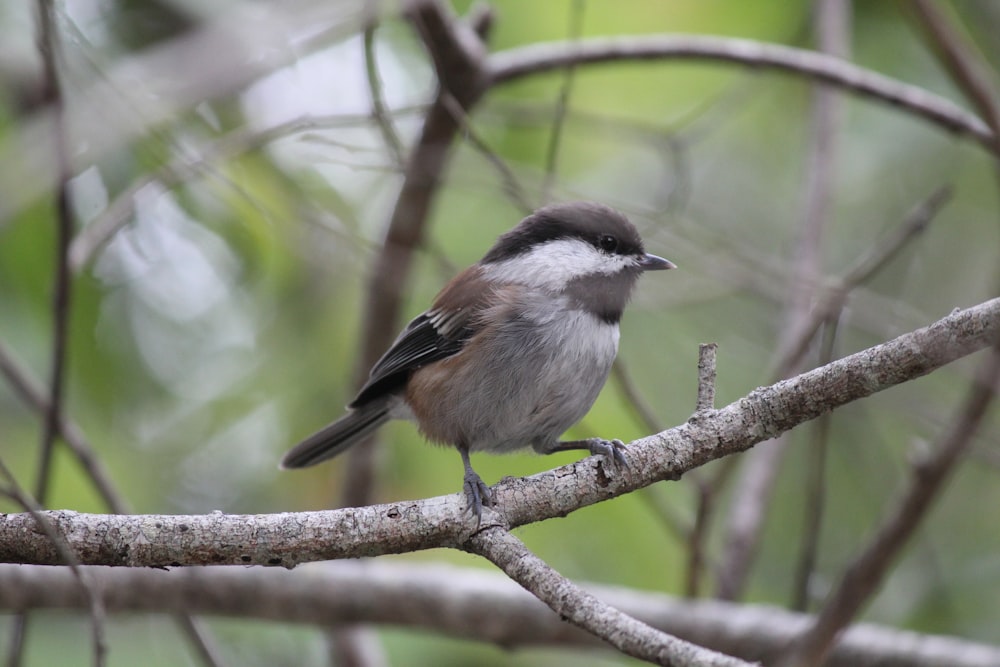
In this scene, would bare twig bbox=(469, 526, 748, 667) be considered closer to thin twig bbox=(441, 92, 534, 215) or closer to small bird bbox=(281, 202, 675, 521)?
small bird bbox=(281, 202, 675, 521)

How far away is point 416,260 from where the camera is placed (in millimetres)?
4125

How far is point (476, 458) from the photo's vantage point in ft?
13.0

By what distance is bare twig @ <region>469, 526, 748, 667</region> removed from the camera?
1667mm

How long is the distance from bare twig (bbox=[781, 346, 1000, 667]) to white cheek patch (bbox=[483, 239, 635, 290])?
1557mm

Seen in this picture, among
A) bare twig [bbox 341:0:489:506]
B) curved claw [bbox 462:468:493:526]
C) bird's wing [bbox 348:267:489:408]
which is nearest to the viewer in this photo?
curved claw [bbox 462:468:493:526]

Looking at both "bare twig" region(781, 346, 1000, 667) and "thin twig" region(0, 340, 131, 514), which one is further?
"thin twig" region(0, 340, 131, 514)

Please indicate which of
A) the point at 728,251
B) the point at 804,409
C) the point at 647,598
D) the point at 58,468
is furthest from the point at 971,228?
the point at 58,468

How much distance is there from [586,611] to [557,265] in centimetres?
167

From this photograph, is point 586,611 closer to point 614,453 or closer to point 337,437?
point 614,453

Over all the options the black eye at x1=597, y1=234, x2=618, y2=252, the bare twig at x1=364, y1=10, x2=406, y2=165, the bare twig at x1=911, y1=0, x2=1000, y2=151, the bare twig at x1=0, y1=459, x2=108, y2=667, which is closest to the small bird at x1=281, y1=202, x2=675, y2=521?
the black eye at x1=597, y1=234, x2=618, y2=252

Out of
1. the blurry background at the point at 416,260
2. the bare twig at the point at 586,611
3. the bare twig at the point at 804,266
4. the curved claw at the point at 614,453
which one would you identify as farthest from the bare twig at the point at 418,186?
the bare twig at the point at 586,611

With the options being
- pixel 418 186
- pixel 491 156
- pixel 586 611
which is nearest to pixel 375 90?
pixel 491 156

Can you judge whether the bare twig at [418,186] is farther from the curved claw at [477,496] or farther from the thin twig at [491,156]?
the curved claw at [477,496]

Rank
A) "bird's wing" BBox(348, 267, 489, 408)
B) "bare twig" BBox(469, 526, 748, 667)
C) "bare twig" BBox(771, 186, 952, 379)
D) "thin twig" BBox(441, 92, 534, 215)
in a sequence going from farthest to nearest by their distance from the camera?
"bird's wing" BBox(348, 267, 489, 408), "thin twig" BBox(441, 92, 534, 215), "bare twig" BBox(771, 186, 952, 379), "bare twig" BBox(469, 526, 748, 667)
